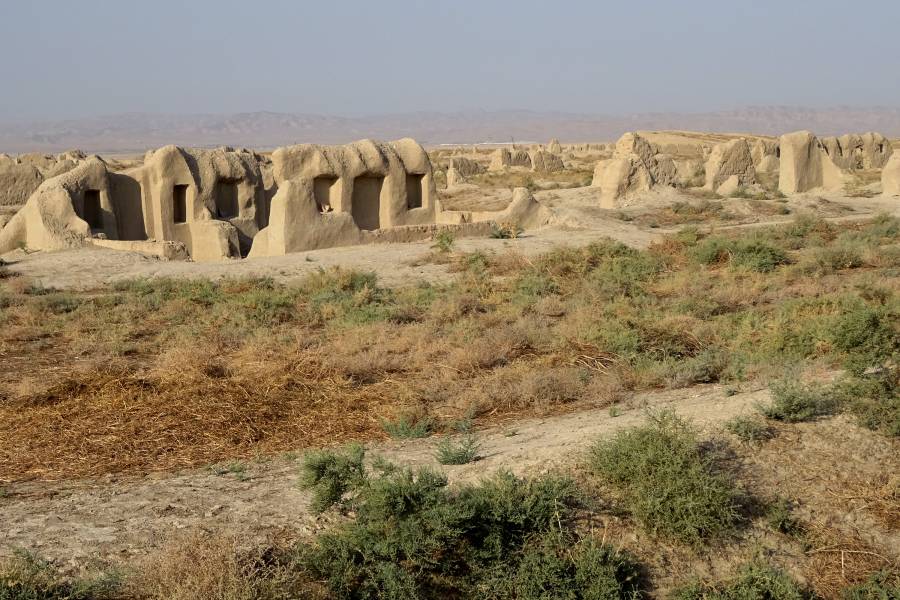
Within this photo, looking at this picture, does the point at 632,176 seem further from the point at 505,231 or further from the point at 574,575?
the point at 574,575

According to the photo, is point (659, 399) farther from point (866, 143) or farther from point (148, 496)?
point (866, 143)

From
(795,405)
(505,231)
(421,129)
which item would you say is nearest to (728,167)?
(505,231)

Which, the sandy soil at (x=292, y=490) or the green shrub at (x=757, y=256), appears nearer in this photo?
the sandy soil at (x=292, y=490)

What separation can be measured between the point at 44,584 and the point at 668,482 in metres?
2.80

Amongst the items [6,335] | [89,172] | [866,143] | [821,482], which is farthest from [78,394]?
[866,143]

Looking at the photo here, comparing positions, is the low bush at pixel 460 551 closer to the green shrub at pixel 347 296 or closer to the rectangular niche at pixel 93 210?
the green shrub at pixel 347 296

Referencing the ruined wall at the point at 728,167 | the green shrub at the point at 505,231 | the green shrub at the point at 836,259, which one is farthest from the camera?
the ruined wall at the point at 728,167

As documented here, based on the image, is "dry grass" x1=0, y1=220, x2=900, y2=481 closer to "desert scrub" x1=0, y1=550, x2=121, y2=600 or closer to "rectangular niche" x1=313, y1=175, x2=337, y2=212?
"desert scrub" x1=0, y1=550, x2=121, y2=600

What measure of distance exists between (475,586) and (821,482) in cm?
204

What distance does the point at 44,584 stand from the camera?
3514 millimetres

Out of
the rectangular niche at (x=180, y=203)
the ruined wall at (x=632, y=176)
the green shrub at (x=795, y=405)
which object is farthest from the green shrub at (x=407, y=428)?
the ruined wall at (x=632, y=176)

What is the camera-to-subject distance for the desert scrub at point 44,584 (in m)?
3.40

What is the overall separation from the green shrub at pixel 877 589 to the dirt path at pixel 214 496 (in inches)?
51.9

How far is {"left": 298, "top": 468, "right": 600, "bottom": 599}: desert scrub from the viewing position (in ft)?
12.6
